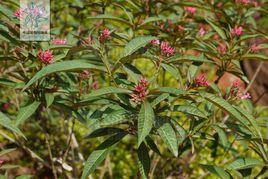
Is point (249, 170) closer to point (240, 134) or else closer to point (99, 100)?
point (240, 134)

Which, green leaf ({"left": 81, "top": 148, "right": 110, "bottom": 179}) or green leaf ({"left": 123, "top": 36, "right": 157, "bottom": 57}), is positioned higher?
green leaf ({"left": 123, "top": 36, "right": 157, "bottom": 57})

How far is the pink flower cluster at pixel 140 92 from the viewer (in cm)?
152

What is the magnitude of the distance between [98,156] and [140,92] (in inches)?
12.5

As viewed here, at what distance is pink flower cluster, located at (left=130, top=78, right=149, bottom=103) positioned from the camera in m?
1.52

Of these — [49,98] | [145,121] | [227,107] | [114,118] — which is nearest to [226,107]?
[227,107]

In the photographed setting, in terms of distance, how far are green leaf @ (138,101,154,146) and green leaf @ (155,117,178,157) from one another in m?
0.09

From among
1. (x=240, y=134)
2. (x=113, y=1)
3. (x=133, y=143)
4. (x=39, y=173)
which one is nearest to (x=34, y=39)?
(x=113, y=1)

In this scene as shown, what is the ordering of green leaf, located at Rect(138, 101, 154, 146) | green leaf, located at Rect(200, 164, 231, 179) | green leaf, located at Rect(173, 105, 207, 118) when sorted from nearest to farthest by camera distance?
green leaf, located at Rect(138, 101, 154, 146) < green leaf, located at Rect(173, 105, 207, 118) < green leaf, located at Rect(200, 164, 231, 179)

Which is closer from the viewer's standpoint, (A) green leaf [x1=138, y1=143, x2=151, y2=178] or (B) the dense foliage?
(B) the dense foliage

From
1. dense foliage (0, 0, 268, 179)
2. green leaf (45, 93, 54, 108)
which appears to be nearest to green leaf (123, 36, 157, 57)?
dense foliage (0, 0, 268, 179)

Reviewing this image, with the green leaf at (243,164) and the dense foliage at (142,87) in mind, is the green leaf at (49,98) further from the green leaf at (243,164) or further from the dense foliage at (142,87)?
the green leaf at (243,164)

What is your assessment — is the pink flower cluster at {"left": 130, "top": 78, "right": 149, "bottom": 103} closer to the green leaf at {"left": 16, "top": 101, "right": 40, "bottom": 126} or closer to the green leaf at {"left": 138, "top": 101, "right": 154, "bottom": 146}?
the green leaf at {"left": 138, "top": 101, "right": 154, "bottom": 146}

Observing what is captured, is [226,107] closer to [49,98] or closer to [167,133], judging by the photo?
[167,133]

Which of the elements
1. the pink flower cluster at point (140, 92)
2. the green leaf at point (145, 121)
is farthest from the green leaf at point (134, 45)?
the green leaf at point (145, 121)
